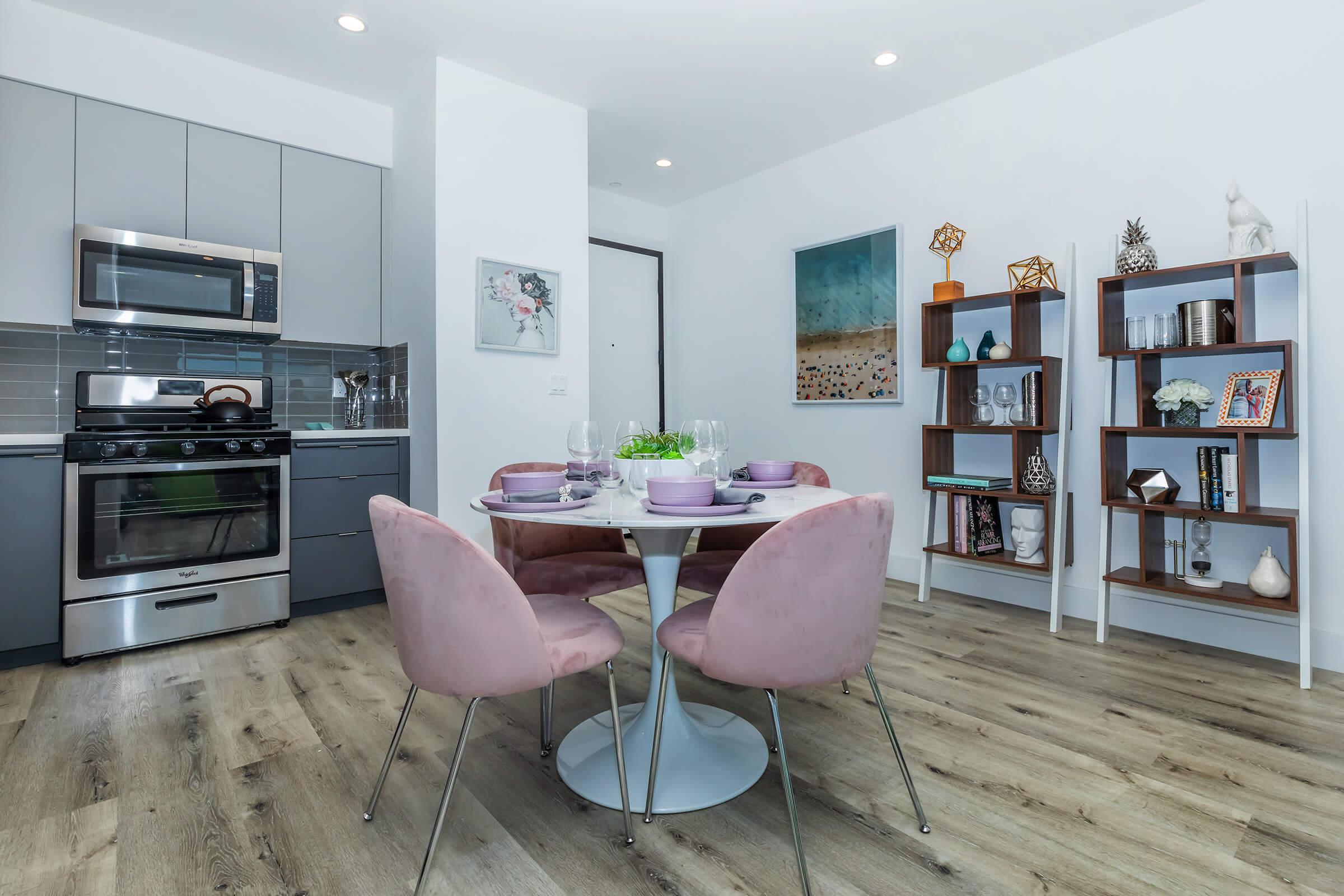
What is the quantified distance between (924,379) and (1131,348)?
3.54 feet

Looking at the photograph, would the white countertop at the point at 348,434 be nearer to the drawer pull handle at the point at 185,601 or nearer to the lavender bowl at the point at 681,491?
the drawer pull handle at the point at 185,601

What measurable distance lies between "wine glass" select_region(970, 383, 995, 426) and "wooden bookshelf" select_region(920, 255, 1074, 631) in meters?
0.05

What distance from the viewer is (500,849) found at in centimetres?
147

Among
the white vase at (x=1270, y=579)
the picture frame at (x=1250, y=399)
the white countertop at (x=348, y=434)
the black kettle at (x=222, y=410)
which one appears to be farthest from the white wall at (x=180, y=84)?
the white vase at (x=1270, y=579)

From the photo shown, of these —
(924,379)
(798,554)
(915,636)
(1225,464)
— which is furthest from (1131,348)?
(798,554)

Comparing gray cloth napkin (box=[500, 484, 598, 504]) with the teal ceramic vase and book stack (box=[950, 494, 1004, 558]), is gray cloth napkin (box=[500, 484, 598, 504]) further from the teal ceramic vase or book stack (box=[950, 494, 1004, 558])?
the teal ceramic vase

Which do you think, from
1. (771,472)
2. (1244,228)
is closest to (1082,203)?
(1244,228)

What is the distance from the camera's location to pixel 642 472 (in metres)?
1.78

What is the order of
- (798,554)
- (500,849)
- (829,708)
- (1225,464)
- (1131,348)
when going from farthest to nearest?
(1131,348) < (1225,464) < (829,708) < (500,849) < (798,554)

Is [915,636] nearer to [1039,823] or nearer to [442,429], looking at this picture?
[1039,823]

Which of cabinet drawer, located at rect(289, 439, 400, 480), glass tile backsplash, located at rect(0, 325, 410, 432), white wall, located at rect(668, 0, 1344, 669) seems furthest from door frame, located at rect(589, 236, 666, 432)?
cabinet drawer, located at rect(289, 439, 400, 480)

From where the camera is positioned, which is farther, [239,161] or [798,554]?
[239,161]

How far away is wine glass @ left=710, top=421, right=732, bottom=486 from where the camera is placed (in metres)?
1.78

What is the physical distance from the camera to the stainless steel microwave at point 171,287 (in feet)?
9.31
